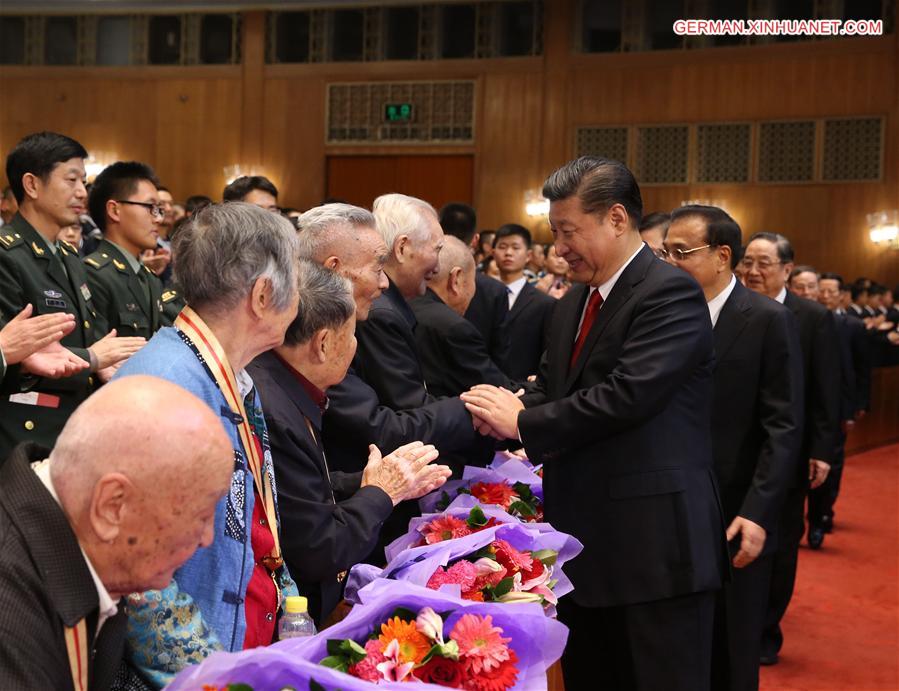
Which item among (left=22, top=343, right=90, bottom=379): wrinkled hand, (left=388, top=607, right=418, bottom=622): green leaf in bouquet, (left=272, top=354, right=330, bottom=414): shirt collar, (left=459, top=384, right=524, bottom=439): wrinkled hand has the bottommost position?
(left=388, top=607, right=418, bottom=622): green leaf in bouquet

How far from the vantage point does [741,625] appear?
10.7 feet

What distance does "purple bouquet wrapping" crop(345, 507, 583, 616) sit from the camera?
77.7 inches

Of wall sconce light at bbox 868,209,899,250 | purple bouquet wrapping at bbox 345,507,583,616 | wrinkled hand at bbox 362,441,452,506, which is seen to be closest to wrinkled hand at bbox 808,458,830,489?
purple bouquet wrapping at bbox 345,507,583,616

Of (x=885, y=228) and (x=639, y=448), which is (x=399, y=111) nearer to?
(x=885, y=228)

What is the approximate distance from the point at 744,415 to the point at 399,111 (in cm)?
1208

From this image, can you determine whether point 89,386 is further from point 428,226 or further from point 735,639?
point 735,639

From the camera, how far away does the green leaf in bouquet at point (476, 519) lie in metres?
2.34

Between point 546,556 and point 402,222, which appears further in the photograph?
point 402,222

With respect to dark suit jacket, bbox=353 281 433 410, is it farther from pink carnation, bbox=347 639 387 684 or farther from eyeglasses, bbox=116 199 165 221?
eyeglasses, bbox=116 199 165 221

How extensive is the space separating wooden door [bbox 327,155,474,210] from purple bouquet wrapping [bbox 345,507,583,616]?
497 inches

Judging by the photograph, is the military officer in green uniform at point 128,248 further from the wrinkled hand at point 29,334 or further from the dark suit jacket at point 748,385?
the dark suit jacket at point 748,385

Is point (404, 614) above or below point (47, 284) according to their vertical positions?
below

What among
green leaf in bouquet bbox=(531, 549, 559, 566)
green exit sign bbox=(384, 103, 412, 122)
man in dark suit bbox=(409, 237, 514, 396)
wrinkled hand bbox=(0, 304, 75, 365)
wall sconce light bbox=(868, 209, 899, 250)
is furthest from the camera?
green exit sign bbox=(384, 103, 412, 122)

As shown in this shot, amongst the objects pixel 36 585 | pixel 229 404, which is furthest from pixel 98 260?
pixel 36 585
